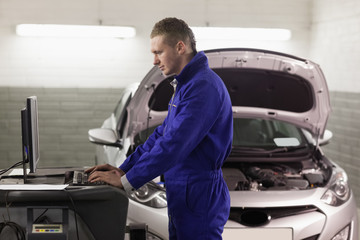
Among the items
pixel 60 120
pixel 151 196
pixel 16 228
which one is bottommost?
pixel 60 120

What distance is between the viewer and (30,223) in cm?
221

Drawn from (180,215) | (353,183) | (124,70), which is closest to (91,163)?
(124,70)

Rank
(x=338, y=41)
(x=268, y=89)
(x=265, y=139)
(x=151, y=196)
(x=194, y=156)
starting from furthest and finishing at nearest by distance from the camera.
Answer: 1. (x=338, y=41)
2. (x=265, y=139)
3. (x=268, y=89)
4. (x=151, y=196)
5. (x=194, y=156)

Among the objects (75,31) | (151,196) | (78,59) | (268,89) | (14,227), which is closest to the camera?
(14,227)

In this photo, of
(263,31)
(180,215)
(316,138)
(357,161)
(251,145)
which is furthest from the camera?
(263,31)

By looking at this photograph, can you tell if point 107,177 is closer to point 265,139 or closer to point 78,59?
point 265,139

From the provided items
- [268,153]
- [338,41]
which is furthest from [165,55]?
[338,41]

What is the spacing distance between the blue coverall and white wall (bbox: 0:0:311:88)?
475 cm

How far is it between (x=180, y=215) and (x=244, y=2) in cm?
524

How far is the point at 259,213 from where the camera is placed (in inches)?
134

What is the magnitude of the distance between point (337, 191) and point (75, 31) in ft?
14.4

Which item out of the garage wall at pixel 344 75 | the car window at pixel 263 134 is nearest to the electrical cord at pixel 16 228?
the car window at pixel 263 134

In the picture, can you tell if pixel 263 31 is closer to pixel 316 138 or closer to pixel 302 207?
pixel 316 138

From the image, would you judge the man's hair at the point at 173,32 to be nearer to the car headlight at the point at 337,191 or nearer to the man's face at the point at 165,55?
the man's face at the point at 165,55
